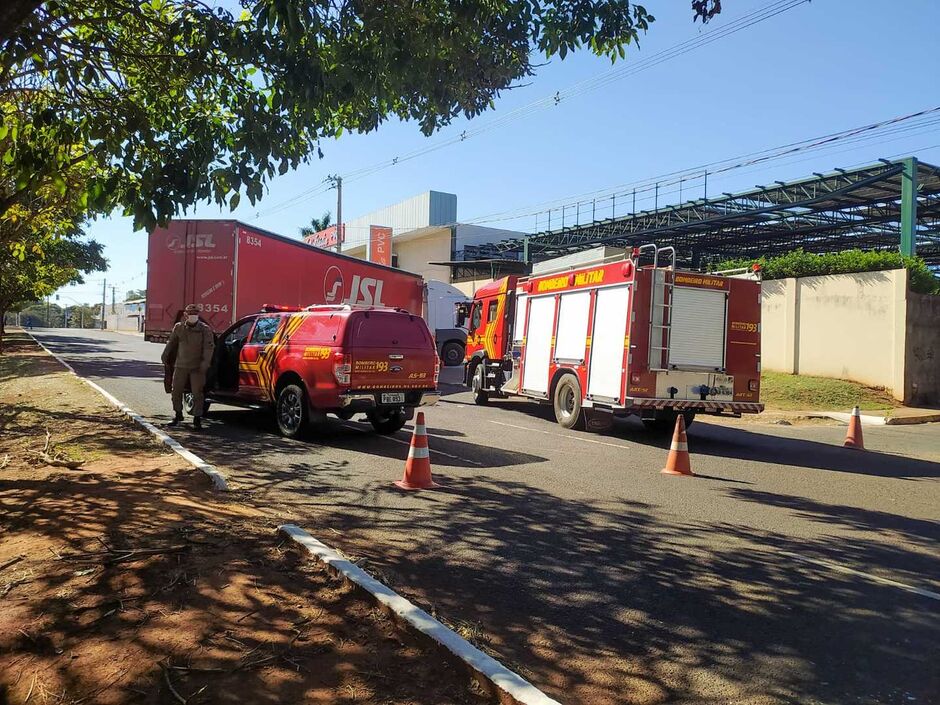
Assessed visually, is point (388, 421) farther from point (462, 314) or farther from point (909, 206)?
point (909, 206)

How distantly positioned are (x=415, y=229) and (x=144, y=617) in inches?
1515

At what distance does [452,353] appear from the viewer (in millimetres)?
27875

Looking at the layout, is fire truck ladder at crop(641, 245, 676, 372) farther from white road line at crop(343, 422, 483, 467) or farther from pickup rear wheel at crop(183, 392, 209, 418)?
pickup rear wheel at crop(183, 392, 209, 418)

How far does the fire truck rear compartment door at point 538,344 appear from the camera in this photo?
13086mm

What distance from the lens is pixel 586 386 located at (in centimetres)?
1162

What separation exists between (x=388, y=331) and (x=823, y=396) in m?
12.8

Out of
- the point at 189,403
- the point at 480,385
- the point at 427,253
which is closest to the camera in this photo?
the point at 189,403

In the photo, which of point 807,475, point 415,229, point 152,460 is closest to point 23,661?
point 152,460

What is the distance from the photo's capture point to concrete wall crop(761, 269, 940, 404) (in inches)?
688

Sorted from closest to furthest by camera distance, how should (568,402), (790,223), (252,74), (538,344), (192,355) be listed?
(252,74) < (192,355) < (568,402) < (538,344) < (790,223)

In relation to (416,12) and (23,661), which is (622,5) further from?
(23,661)

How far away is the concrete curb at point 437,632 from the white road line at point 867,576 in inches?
117

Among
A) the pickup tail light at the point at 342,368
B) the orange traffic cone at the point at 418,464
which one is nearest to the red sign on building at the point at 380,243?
the pickup tail light at the point at 342,368

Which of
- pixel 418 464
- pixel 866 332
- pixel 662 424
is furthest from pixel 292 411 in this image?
pixel 866 332
